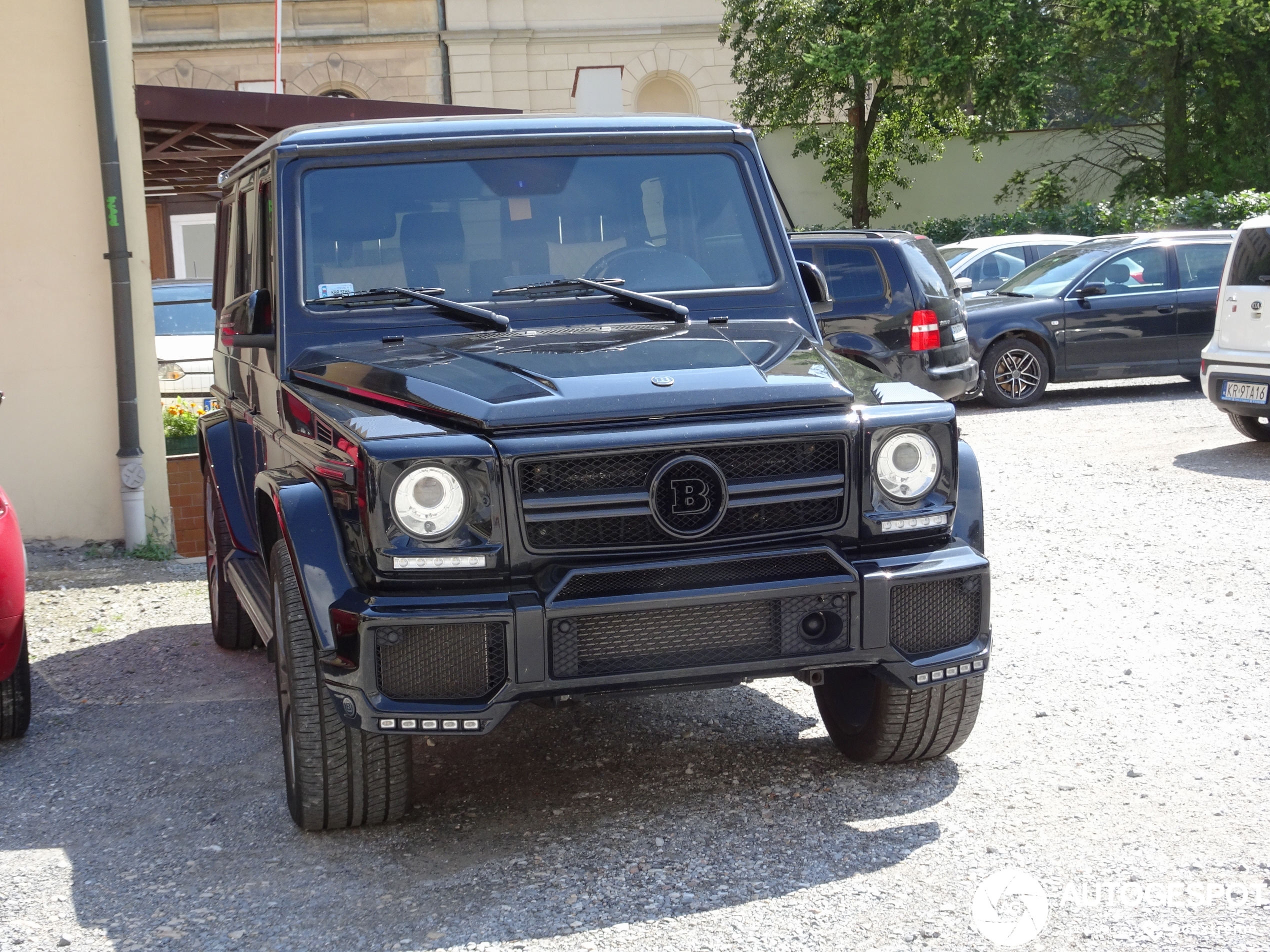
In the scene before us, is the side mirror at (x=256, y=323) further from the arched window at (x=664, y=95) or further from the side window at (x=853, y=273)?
the arched window at (x=664, y=95)

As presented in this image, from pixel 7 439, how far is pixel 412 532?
6047 millimetres

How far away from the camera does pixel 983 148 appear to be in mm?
32406

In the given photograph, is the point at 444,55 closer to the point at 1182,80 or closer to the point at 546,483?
the point at 1182,80

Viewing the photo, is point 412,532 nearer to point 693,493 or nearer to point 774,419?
point 693,493

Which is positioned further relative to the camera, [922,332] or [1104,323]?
[1104,323]

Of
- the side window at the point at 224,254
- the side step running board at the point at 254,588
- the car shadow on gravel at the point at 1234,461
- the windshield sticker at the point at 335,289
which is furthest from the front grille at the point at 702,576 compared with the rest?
the car shadow on gravel at the point at 1234,461

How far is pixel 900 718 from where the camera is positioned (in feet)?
13.9

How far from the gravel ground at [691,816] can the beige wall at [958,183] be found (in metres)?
26.5

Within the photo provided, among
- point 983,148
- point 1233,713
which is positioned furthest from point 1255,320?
point 983,148

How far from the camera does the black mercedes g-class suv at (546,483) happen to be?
3.57 m

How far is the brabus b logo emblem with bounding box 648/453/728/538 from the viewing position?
3.67 m

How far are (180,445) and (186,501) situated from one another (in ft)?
2.48

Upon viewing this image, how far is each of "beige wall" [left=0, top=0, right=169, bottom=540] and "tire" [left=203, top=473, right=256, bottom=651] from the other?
2.32 meters

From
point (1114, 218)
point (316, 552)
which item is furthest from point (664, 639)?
point (1114, 218)
